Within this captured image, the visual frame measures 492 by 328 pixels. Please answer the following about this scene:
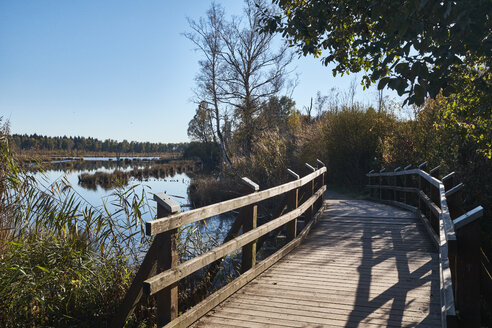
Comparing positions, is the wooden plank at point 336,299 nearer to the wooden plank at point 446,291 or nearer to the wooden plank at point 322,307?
the wooden plank at point 322,307

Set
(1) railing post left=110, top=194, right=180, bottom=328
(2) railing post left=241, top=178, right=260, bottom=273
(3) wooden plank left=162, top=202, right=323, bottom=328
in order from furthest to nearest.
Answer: (2) railing post left=241, top=178, right=260, bottom=273 < (3) wooden plank left=162, top=202, right=323, bottom=328 < (1) railing post left=110, top=194, right=180, bottom=328

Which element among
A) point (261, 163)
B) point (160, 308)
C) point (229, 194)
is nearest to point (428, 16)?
point (160, 308)

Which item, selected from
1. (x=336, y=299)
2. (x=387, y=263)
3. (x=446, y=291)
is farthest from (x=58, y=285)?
(x=387, y=263)

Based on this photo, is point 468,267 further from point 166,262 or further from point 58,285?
point 58,285

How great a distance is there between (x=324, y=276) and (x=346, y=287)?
18.4 inches

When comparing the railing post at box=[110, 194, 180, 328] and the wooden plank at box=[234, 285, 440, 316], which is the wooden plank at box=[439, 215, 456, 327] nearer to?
the wooden plank at box=[234, 285, 440, 316]

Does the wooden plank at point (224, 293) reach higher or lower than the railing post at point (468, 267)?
lower

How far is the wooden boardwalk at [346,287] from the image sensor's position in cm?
389

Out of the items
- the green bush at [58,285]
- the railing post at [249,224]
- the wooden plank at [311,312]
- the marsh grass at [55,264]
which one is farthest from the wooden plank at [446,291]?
the green bush at [58,285]

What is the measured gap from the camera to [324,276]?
5.21 meters

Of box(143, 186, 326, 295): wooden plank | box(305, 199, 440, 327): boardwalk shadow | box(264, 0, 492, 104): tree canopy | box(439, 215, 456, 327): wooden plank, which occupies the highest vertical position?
box(264, 0, 492, 104): tree canopy

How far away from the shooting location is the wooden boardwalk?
389 centimetres

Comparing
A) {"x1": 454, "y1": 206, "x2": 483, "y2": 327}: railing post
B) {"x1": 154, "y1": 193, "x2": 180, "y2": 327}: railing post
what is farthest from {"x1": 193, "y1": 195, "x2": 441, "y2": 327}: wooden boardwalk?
{"x1": 454, "y1": 206, "x2": 483, "y2": 327}: railing post

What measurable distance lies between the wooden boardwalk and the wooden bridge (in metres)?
0.01
